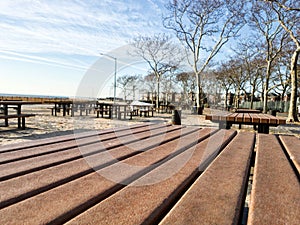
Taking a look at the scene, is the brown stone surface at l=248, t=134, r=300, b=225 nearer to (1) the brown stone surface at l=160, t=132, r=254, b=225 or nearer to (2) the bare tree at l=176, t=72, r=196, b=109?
(1) the brown stone surface at l=160, t=132, r=254, b=225

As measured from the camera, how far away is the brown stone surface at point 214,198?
77 cm

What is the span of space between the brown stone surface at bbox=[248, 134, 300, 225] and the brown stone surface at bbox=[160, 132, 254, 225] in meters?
0.06

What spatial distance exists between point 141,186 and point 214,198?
0.31m

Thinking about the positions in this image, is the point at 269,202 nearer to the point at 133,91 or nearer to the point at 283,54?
the point at 283,54

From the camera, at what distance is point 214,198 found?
0.92 metres

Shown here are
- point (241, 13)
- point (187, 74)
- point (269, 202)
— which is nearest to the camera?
point (269, 202)

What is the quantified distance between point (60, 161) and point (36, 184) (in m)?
0.37

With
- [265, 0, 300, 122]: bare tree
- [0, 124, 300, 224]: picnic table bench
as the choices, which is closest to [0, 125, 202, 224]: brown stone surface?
[0, 124, 300, 224]: picnic table bench

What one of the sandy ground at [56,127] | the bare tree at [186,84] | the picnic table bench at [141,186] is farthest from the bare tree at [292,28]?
the bare tree at [186,84]

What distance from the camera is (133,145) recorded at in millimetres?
1870

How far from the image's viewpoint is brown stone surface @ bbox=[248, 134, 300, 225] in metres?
0.79

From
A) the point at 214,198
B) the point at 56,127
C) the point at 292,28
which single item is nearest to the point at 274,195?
the point at 214,198

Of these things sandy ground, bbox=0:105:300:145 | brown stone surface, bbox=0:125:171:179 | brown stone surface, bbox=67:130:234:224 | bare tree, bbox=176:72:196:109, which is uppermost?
bare tree, bbox=176:72:196:109

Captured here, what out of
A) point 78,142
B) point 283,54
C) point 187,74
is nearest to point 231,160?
point 78,142
